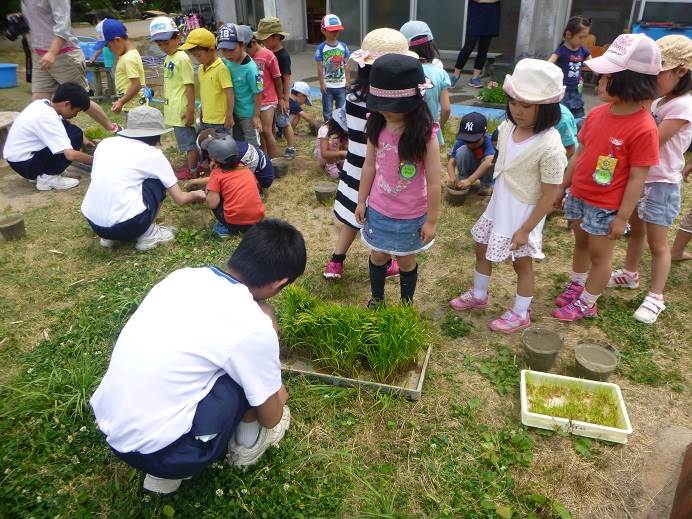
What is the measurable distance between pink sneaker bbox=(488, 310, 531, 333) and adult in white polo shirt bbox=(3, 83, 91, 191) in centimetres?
435

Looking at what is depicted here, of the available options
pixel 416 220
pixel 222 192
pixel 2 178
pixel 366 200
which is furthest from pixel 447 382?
pixel 2 178

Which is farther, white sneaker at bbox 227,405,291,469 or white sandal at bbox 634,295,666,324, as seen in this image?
white sandal at bbox 634,295,666,324

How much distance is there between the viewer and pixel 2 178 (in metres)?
5.80

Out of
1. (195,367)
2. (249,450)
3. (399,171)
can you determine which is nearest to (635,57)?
(399,171)

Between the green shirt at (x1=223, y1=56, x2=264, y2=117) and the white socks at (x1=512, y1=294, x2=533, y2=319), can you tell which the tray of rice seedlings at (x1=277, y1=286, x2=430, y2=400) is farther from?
the green shirt at (x1=223, y1=56, x2=264, y2=117)

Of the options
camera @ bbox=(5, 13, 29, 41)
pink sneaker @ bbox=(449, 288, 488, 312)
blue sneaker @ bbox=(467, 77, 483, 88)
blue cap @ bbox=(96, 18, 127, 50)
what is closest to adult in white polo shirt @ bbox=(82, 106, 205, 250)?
pink sneaker @ bbox=(449, 288, 488, 312)

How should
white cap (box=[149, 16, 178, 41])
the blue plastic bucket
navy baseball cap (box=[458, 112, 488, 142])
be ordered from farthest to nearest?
the blue plastic bucket, white cap (box=[149, 16, 178, 41]), navy baseball cap (box=[458, 112, 488, 142])

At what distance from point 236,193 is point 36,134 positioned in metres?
2.46

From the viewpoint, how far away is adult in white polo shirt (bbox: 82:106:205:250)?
393cm

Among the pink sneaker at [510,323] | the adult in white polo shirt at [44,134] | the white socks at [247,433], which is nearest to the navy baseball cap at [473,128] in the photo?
the pink sneaker at [510,323]

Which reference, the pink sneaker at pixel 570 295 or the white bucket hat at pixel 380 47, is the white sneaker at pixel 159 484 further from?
the pink sneaker at pixel 570 295

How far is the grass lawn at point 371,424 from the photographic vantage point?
2.18m

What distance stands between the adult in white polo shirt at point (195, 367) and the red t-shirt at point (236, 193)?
7.41ft

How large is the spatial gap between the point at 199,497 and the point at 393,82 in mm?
2084
